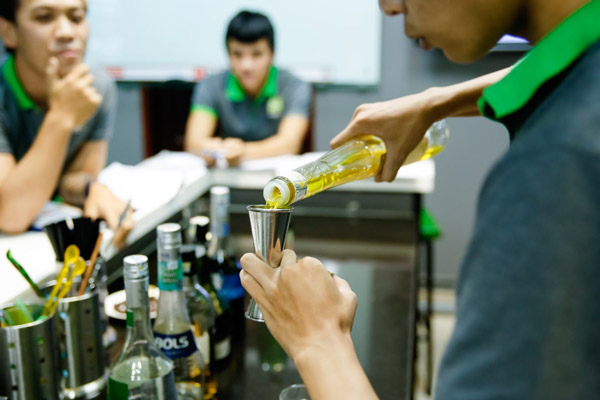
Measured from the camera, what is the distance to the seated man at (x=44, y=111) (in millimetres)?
1363

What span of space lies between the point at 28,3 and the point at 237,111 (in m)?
1.55

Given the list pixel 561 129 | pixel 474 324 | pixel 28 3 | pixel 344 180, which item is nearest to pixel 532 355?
pixel 474 324

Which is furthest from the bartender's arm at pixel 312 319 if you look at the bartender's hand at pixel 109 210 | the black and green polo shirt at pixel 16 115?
the black and green polo shirt at pixel 16 115

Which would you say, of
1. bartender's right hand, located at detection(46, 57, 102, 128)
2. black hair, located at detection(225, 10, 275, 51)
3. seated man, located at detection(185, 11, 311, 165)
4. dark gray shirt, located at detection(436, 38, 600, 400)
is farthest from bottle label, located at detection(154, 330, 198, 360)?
black hair, located at detection(225, 10, 275, 51)

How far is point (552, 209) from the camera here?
403mm

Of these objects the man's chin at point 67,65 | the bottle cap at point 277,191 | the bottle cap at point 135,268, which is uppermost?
the man's chin at point 67,65

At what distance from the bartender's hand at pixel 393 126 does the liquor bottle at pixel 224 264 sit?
0.24 m

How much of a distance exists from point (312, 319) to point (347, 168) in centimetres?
36

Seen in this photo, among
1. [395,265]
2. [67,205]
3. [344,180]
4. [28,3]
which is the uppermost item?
[28,3]

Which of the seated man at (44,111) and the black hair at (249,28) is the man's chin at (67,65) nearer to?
the seated man at (44,111)

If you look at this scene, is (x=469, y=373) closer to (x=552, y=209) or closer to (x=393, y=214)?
(x=552, y=209)

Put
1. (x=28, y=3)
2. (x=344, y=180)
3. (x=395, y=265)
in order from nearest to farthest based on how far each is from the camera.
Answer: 1. (x=344, y=180)
2. (x=395, y=265)
3. (x=28, y=3)

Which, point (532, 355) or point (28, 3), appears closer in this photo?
point (532, 355)

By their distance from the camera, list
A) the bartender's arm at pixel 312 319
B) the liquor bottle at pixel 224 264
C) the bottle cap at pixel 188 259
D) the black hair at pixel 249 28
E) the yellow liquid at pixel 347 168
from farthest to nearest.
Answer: the black hair at pixel 249 28 < the liquor bottle at pixel 224 264 < the bottle cap at pixel 188 259 < the yellow liquid at pixel 347 168 < the bartender's arm at pixel 312 319
